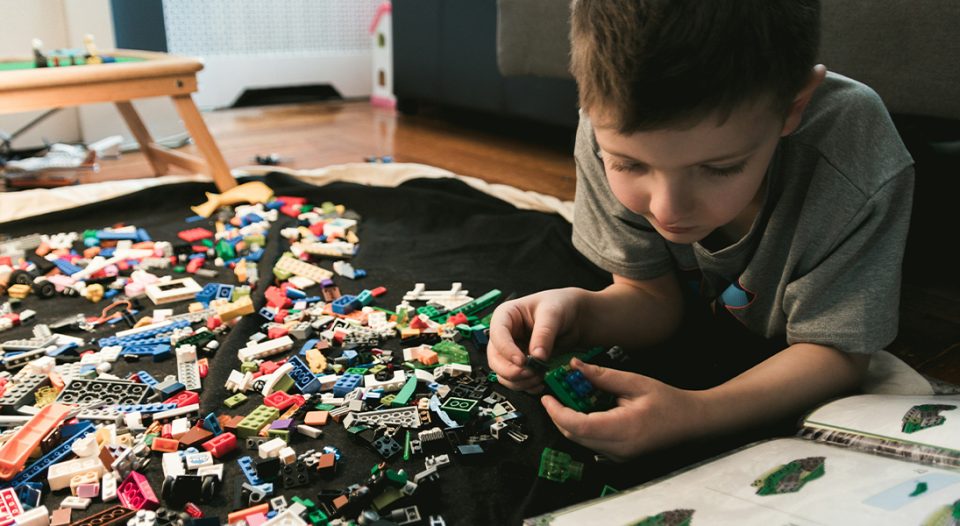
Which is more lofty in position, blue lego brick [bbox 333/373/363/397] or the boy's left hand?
the boy's left hand

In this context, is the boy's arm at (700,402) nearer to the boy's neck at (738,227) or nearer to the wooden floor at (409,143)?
the boy's neck at (738,227)

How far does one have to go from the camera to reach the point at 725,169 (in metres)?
0.61

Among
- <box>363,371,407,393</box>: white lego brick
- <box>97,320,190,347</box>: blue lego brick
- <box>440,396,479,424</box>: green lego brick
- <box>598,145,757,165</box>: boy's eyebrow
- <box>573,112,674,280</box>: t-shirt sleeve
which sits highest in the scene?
<box>598,145,757,165</box>: boy's eyebrow

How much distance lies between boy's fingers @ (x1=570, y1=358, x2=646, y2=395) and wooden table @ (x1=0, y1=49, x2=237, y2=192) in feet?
4.09

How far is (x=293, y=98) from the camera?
129 inches

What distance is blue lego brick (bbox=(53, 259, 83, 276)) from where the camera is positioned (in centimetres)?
125

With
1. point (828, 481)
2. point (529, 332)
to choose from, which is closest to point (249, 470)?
point (529, 332)

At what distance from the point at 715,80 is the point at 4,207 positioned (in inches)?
59.3

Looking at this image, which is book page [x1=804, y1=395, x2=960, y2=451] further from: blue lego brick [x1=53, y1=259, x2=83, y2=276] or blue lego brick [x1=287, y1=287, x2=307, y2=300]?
blue lego brick [x1=53, y1=259, x2=83, y2=276]

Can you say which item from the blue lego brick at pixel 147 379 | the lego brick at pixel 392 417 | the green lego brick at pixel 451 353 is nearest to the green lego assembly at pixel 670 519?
the lego brick at pixel 392 417

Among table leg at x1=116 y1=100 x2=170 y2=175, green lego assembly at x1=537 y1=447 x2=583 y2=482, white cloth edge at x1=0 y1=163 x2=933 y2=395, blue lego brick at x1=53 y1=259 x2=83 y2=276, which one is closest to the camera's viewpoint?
green lego assembly at x1=537 y1=447 x2=583 y2=482

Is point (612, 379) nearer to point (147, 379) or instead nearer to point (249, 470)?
point (249, 470)

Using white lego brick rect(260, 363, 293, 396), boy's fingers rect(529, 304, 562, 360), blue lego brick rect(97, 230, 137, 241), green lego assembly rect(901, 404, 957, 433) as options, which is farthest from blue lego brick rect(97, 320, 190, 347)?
green lego assembly rect(901, 404, 957, 433)

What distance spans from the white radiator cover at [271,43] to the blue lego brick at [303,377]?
223cm
